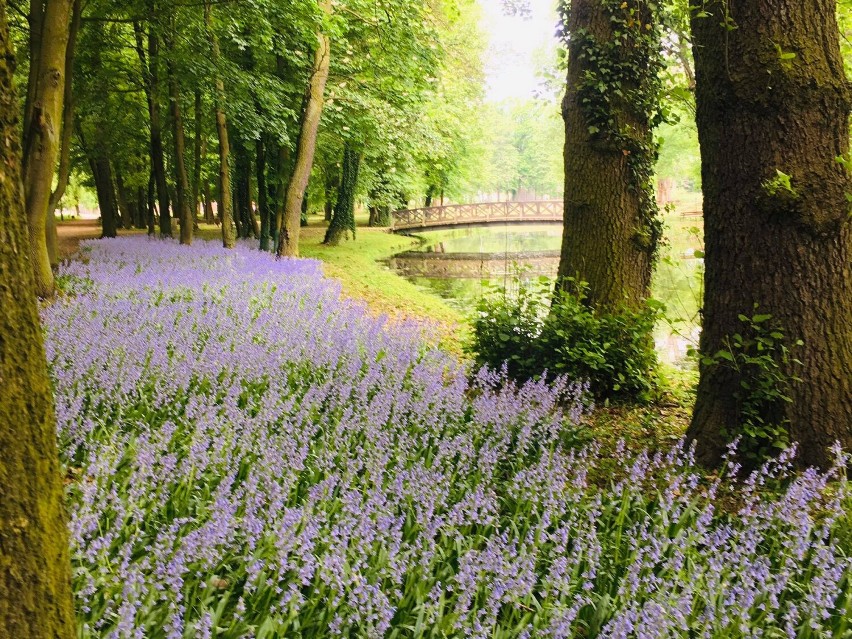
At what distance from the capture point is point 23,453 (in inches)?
57.0

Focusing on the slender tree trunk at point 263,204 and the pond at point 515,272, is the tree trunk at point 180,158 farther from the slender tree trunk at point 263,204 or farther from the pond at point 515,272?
the pond at point 515,272

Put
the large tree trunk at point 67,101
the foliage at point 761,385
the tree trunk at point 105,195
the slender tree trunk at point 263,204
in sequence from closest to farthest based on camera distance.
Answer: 1. the foliage at point 761,385
2. the large tree trunk at point 67,101
3. the slender tree trunk at point 263,204
4. the tree trunk at point 105,195

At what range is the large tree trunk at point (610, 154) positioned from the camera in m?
6.19

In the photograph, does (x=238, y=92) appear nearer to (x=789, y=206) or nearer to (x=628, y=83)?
(x=628, y=83)

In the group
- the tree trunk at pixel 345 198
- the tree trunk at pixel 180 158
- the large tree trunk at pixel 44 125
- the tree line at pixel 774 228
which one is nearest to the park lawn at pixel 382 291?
the tree trunk at pixel 345 198

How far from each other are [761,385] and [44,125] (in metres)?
8.65

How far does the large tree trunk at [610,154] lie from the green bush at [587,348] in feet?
1.16

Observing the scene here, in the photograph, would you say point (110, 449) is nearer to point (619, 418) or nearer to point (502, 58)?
point (619, 418)

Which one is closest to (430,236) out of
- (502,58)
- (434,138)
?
(502,58)

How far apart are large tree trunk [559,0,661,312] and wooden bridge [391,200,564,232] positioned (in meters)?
29.8

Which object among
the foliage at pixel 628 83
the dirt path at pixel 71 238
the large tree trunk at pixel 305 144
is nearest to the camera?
the foliage at pixel 628 83

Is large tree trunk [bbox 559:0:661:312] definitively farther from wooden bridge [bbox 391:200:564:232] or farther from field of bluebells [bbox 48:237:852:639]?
wooden bridge [bbox 391:200:564:232]

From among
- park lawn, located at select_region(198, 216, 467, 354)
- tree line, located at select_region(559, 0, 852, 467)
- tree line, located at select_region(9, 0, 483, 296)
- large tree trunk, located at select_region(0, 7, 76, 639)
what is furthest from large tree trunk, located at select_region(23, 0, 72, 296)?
tree line, located at select_region(559, 0, 852, 467)

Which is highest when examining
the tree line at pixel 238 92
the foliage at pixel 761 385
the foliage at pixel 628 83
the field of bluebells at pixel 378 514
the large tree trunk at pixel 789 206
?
the tree line at pixel 238 92
